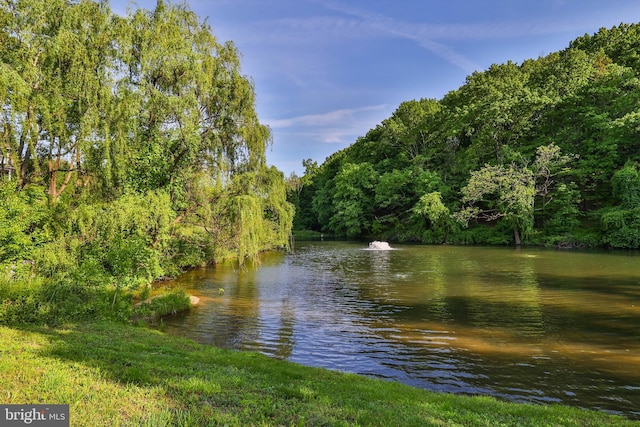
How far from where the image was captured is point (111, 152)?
15.8 m

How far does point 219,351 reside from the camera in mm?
9742

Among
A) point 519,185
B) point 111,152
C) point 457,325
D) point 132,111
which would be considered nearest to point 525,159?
point 519,185

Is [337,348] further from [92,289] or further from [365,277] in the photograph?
[365,277]

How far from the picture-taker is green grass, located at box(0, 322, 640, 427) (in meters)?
4.62

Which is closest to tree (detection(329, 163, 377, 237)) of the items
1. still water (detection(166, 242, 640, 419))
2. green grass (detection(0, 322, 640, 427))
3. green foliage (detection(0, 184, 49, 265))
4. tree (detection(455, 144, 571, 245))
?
tree (detection(455, 144, 571, 245))

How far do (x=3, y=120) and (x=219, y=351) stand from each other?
37.3ft

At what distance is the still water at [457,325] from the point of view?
906 cm

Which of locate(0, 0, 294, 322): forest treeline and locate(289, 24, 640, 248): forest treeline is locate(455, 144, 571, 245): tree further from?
locate(0, 0, 294, 322): forest treeline

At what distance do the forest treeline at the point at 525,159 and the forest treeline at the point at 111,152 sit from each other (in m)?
15.7

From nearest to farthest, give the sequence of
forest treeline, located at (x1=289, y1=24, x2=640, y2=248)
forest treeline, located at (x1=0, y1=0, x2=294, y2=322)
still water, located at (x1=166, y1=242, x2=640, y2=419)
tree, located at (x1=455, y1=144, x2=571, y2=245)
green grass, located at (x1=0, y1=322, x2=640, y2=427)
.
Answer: green grass, located at (x1=0, y1=322, x2=640, y2=427) → still water, located at (x1=166, y1=242, x2=640, y2=419) → forest treeline, located at (x1=0, y1=0, x2=294, y2=322) → forest treeline, located at (x1=289, y1=24, x2=640, y2=248) → tree, located at (x1=455, y1=144, x2=571, y2=245)

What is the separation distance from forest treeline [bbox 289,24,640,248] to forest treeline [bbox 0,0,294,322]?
51.4ft

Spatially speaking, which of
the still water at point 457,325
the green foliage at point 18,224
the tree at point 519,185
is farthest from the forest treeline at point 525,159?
the green foliage at point 18,224

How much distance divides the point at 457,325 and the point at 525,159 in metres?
36.7

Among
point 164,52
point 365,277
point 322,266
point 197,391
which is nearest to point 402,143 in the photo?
point 322,266
